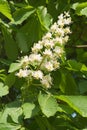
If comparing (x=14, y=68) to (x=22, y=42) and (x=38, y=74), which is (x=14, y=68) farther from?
(x=22, y=42)

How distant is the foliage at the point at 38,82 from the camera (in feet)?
3.65

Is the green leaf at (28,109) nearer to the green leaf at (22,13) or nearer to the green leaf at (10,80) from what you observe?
the green leaf at (10,80)

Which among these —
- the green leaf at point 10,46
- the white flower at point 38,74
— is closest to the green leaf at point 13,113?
the white flower at point 38,74

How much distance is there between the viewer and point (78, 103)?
110cm

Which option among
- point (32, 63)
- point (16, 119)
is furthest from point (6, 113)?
point (32, 63)

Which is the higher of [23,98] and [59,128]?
[23,98]

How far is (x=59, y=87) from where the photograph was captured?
1.27 m

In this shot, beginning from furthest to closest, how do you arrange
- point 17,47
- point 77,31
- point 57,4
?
1. point 77,31
2. point 57,4
3. point 17,47

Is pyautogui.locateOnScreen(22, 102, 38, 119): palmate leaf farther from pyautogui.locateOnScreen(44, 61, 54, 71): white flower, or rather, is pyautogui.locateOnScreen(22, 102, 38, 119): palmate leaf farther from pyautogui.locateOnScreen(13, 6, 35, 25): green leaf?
pyautogui.locateOnScreen(13, 6, 35, 25): green leaf

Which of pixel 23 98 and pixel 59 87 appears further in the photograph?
pixel 59 87

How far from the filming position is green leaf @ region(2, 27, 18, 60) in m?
1.33

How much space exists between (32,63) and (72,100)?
5.6 inches

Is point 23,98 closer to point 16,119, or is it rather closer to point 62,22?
point 16,119

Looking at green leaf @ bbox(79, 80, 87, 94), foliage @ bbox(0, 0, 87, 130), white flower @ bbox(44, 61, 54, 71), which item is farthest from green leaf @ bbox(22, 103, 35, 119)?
green leaf @ bbox(79, 80, 87, 94)
